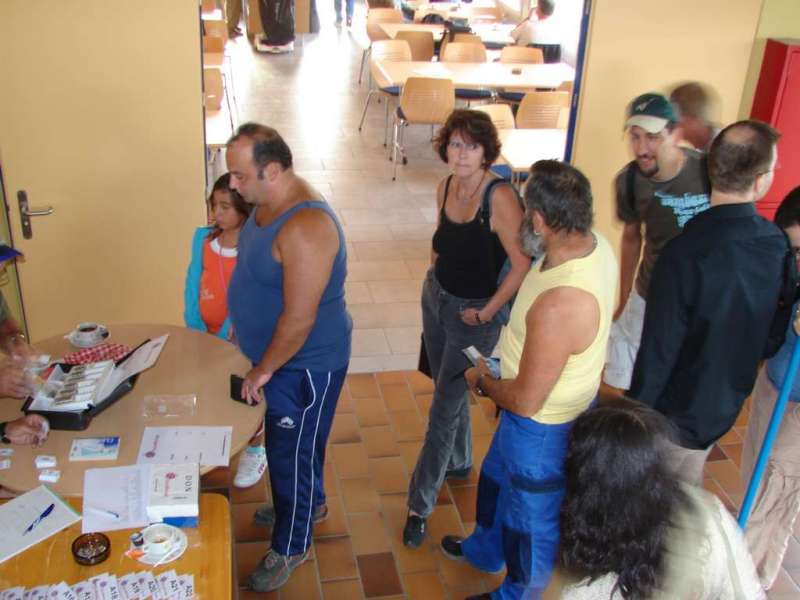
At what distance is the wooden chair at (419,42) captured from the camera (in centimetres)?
1038

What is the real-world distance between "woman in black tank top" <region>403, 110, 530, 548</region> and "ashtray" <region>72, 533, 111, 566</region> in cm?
148

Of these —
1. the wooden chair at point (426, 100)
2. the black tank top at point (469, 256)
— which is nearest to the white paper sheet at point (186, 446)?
the black tank top at point (469, 256)

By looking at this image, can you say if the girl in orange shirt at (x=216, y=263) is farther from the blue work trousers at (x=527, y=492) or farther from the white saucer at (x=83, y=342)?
the blue work trousers at (x=527, y=492)

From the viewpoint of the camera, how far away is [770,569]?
130 inches

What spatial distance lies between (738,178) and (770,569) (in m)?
1.60

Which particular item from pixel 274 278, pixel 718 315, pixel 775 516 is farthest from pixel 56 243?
pixel 775 516

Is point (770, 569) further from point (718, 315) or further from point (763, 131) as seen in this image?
point (763, 131)

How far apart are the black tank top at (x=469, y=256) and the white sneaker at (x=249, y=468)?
4.07ft

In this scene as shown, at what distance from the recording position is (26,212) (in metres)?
3.96

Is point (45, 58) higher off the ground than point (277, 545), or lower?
higher

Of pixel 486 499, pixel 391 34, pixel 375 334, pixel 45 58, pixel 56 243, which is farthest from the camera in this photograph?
pixel 391 34

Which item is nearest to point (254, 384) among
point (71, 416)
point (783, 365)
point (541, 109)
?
point (71, 416)

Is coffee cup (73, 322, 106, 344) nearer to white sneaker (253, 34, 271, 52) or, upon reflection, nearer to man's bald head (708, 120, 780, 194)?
man's bald head (708, 120, 780, 194)

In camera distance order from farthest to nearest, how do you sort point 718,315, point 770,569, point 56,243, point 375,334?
1. point 375,334
2. point 56,243
3. point 770,569
4. point 718,315
